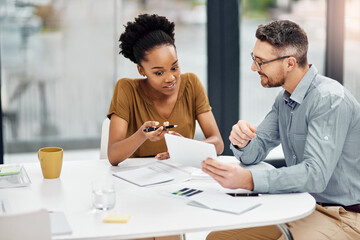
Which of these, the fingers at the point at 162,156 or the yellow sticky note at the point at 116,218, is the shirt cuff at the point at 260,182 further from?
the fingers at the point at 162,156

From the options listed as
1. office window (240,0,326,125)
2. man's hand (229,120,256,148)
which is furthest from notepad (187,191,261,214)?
office window (240,0,326,125)

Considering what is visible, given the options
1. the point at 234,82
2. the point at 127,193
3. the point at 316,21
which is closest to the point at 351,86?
the point at 316,21

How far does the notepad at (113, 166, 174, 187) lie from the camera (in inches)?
80.4

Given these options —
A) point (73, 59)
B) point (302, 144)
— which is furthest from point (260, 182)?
point (73, 59)

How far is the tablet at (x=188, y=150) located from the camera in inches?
78.6

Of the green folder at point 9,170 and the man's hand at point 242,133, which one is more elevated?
the man's hand at point 242,133

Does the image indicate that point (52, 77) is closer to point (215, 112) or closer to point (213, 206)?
point (215, 112)

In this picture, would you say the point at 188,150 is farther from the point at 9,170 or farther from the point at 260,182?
the point at 9,170

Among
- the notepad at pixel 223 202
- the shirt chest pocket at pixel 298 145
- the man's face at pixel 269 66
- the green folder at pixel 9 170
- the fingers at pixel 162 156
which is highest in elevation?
the man's face at pixel 269 66

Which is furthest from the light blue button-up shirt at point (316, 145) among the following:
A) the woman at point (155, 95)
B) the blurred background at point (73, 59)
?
the blurred background at point (73, 59)

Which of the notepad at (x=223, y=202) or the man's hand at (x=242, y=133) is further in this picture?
the man's hand at (x=242, y=133)

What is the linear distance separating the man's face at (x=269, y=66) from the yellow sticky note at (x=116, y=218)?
965 mm

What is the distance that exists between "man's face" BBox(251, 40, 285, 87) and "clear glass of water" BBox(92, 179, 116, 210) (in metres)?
0.91

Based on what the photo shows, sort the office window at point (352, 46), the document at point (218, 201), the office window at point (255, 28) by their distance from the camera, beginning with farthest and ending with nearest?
the office window at point (352, 46), the office window at point (255, 28), the document at point (218, 201)
